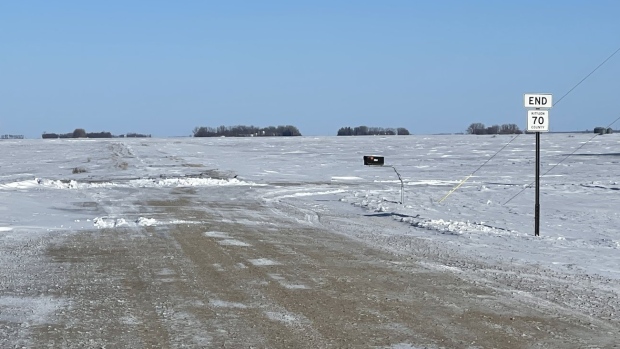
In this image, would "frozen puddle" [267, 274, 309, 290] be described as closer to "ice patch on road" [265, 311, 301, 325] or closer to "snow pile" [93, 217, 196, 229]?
"ice patch on road" [265, 311, 301, 325]

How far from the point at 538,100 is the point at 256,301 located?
779cm

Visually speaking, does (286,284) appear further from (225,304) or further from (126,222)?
(126,222)

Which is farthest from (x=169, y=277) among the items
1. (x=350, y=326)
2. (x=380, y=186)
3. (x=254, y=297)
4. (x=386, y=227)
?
(x=380, y=186)

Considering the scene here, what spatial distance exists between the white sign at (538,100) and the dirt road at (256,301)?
12.7 ft

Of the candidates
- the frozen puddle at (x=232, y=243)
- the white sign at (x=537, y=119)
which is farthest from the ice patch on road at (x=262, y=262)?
the white sign at (x=537, y=119)

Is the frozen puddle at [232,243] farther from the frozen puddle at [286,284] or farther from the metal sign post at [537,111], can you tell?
the metal sign post at [537,111]

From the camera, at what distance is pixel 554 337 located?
6867mm

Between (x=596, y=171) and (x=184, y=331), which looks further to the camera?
(x=596, y=171)

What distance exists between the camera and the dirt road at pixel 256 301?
677cm

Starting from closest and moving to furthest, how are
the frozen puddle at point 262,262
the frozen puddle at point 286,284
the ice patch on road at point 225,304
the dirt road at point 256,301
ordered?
the dirt road at point 256,301, the ice patch on road at point 225,304, the frozen puddle at point 286,284, the frozen puddle at point 262,262

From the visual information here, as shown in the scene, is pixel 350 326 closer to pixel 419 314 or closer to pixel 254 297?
pixel 419 314

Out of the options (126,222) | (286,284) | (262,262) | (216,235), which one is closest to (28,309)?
(286,284)

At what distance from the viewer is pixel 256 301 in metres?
8.31

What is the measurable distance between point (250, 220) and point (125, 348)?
10.8m
